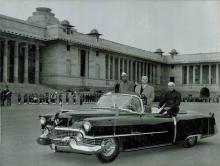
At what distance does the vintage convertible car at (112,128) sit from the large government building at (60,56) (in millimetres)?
32529

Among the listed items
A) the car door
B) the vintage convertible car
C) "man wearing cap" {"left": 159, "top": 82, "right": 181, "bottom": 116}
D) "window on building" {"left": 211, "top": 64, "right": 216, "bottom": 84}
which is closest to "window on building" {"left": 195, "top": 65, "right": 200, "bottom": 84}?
"window on building" {"left": 211, "top": 64, "right": 216, "bottom": 84}

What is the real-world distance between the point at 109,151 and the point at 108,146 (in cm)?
11

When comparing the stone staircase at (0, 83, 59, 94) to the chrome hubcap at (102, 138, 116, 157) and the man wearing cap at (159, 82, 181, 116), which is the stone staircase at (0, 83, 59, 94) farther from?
the chrome hubcap at (102, 138, 116, 157)

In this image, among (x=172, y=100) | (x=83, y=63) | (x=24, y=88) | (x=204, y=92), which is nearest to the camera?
(x=172, y=100)

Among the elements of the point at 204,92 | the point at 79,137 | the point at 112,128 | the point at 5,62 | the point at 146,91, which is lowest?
the point at 79,137

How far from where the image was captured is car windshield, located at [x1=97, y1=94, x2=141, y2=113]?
8.30 m

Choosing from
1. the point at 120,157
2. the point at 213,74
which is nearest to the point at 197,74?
the point at 213,74

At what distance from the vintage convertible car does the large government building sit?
3253 centimetres

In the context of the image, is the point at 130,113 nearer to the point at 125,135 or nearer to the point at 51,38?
the point at 125,135

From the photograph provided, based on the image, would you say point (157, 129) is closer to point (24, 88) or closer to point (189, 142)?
point (189, 142)

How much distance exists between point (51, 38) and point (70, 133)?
41.1 metres

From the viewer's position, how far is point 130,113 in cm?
808

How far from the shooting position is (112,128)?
23.8 ft

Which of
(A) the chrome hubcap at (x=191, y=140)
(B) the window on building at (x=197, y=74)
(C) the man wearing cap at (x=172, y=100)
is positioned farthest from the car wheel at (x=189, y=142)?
(B) the window on building at (x=197, y=74)
